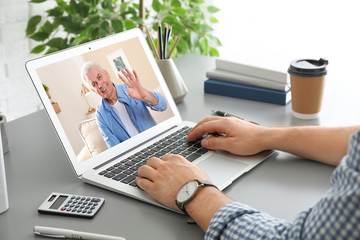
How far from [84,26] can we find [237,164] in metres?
1.33

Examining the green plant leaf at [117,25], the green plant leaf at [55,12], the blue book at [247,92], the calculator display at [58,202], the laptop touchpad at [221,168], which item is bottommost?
the laptop touchpad at [221,168]

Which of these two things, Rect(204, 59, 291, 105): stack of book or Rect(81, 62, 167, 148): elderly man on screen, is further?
Rect(204, 59, 291, 105): stack of book

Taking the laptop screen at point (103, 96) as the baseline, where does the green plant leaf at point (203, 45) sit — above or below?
below

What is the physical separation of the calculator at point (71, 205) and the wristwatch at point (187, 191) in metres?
0.17

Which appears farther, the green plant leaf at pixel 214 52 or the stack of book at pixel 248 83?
the green plant leaf at pixel 214 52

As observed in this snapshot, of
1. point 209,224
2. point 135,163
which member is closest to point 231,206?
point 209,224

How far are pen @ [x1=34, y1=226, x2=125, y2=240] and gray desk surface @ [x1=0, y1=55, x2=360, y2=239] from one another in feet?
0.08

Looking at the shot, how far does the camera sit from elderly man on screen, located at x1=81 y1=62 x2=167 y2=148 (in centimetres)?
116

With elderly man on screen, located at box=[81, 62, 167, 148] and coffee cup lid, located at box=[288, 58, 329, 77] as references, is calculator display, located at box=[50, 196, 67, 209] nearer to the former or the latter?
elderly man on screen, located at box=[81, 62, 167, 148]

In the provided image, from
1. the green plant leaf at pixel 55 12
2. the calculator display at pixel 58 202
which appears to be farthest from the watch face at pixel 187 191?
the green plant leaf at pixel 55 12

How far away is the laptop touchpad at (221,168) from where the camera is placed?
1039 mm

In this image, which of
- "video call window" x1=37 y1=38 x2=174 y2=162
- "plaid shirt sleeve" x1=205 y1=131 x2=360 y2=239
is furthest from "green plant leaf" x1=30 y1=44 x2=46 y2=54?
"plaid shirt sleeve" x1=205 y1=131 x2=360 y2=239

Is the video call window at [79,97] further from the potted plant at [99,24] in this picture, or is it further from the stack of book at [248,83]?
the potted plant at [99,24]

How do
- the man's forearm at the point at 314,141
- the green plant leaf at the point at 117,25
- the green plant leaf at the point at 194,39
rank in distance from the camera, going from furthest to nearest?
1. the green plant leaf at the point at 194,39
2. the green plant leaf at the point at 117,25
3. the man's forearm at the point at 314,141
